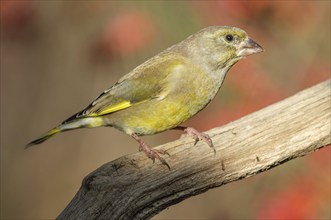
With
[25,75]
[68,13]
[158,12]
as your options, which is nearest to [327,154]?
[158,12]

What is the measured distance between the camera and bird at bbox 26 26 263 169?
4.85 meters

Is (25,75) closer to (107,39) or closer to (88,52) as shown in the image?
(88,52)

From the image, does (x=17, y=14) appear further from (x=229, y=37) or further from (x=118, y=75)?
(x=229, y=37)

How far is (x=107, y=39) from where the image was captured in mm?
7102

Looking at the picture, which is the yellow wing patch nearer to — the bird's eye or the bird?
the bird

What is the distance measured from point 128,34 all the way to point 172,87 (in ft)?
6.73

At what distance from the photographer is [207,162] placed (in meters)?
4.42

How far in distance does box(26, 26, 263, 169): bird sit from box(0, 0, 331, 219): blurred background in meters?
1.26

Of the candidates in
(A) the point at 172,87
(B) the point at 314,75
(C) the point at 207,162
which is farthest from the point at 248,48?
(B) the point at 314,75

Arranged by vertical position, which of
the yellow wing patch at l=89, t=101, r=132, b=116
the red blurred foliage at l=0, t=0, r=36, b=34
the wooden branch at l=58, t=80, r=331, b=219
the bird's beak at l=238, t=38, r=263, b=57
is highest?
the red blurred foliage at l=0, t=0, r=36, b=34

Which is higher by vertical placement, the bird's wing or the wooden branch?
the bird's wing

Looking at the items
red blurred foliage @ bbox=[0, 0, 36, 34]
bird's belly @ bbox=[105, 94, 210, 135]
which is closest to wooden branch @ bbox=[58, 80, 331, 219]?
bird's belly @ bbox=[105, 94, 210, 135]

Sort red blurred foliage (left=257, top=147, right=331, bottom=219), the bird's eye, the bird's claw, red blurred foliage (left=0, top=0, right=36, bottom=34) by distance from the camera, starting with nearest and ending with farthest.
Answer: the bird's claw < the bird's eye < red blurred foliage (left=257, top=147, right=331, bottom=219) < red blurred foliage (left=0, top=0, right=36, bottom=34)

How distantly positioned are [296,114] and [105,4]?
3.09 meters
